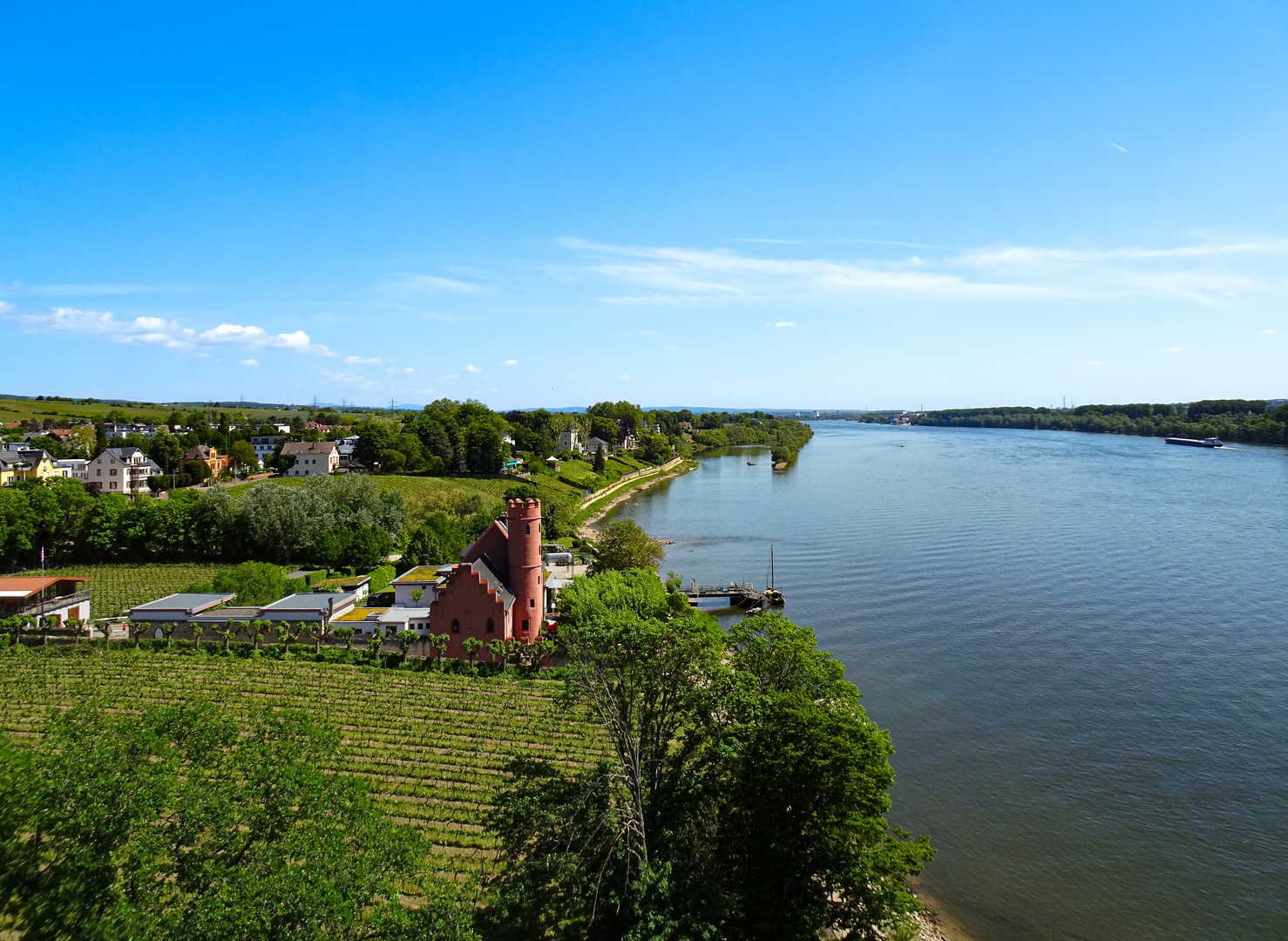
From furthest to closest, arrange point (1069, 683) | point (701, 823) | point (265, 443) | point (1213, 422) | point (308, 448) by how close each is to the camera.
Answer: point (1213, 422)
point (265, 443)
point (308, 448)
point (1069, 683)
point (701, 823)

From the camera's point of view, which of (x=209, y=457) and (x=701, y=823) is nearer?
(x=701, y=823)

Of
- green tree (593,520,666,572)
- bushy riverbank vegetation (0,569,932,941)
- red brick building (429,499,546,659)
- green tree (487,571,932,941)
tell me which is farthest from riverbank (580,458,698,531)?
green tree (487,571,932,941)

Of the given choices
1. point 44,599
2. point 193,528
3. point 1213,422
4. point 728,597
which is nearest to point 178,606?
point 44,599

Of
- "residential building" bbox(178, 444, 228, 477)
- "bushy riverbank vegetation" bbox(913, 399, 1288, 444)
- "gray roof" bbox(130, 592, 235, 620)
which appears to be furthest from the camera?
"bushy riverbank vegetation" bbox(913, 399, 1288, 444)

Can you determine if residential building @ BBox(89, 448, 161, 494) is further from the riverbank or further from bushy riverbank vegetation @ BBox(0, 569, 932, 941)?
bushy riverbank vegetation @ BBox(0, 569, 932, 941)

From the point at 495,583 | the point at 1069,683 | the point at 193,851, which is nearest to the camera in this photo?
the point at 193,851

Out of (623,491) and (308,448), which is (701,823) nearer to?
(623,491)

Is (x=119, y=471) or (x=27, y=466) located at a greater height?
(x=27, y=466)

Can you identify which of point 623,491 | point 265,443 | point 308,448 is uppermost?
point 265,443
